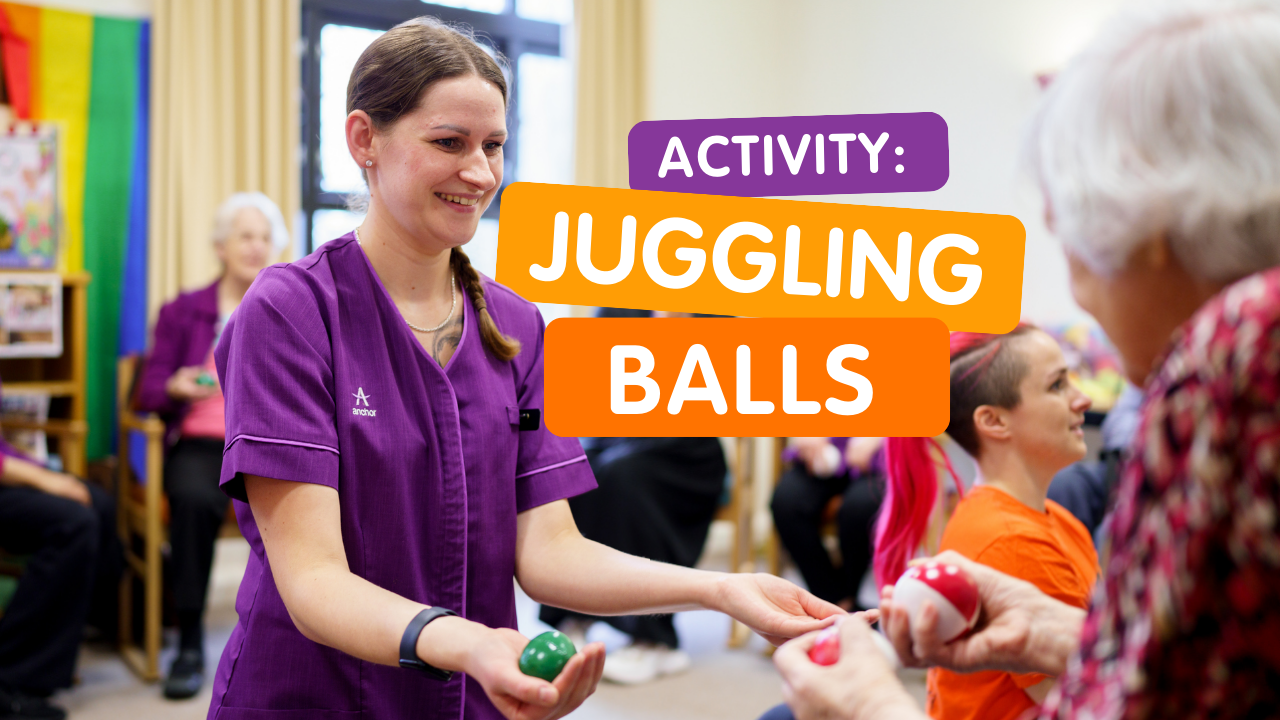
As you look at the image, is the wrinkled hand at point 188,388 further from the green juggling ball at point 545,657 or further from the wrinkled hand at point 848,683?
the wrinkled hand at point 848,683

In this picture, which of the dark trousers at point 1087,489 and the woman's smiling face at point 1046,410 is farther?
the dark trousers at point 1087,489

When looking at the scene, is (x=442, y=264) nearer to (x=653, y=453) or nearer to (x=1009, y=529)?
(x=1009, y=529)

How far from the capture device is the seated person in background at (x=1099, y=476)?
3.06 metres

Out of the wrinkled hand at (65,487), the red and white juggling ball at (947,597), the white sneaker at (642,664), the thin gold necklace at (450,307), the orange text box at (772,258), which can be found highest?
the orange text box at (772,258)

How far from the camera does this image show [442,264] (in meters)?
1.32

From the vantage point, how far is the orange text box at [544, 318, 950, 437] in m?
1.58

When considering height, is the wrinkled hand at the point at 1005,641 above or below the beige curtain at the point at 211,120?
below

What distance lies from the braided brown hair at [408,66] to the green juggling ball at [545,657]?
65cm

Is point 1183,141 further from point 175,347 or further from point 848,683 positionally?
point 175,347

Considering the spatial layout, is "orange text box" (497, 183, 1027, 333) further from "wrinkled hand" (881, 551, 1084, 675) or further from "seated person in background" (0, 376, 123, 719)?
"seated person in background" (0, 376, 123, 719)

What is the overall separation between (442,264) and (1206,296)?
905 millimetres

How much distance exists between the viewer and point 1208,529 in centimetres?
56

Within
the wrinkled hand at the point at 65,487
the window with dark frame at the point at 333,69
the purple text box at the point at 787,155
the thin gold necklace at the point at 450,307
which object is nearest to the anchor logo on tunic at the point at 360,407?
the thin gold necklace at the point at 450,307

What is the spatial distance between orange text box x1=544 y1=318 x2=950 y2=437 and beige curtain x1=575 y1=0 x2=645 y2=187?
349cm
